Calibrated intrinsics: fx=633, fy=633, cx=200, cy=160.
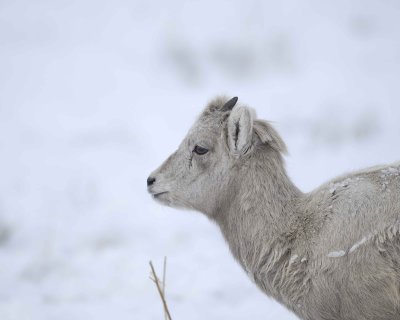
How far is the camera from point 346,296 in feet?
14.4

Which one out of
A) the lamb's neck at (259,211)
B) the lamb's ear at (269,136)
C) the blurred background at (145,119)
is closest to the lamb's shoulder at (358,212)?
the lamb's neck at (259,211)

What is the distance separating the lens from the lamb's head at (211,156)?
5.05 metres

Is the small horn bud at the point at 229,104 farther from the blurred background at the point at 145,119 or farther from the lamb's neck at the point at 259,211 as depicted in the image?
the blurred background at the point at 145,119

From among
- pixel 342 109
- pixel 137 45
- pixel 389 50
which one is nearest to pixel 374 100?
pixel 342 109

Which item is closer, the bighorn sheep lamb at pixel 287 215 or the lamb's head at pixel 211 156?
the bighorn sheep lamb at pixel 287 215

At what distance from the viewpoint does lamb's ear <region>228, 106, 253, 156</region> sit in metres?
4.96

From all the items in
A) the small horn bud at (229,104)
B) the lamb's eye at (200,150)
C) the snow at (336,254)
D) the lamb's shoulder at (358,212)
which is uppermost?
the small horn bud at (229,104)

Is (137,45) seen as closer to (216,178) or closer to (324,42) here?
(324,42)

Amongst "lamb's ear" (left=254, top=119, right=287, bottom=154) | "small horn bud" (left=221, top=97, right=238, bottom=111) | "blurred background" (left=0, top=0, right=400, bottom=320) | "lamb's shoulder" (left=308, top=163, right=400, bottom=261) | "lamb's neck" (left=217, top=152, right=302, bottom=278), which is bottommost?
"lamb's shoulder" (left=308, top=163, right=400, bottom=261)

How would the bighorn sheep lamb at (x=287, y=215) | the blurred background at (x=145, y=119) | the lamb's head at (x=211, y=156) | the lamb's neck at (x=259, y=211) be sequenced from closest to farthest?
the bighorn sheep lamb at (x=287, y=215) < the lamb's neck at (x=259, y=211) < the lamb's head at (x=211, y=156) < the blurred background at (x=145, y=119)

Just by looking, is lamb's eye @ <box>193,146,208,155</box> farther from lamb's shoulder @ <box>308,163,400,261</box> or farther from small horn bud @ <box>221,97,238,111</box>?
lamb's shoulder @ <box>308,163,400,261</box>

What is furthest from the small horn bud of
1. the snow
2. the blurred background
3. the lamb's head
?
the snow

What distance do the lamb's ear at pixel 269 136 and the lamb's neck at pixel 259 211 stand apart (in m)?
0.13

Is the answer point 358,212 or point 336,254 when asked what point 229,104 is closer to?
point 358,212
